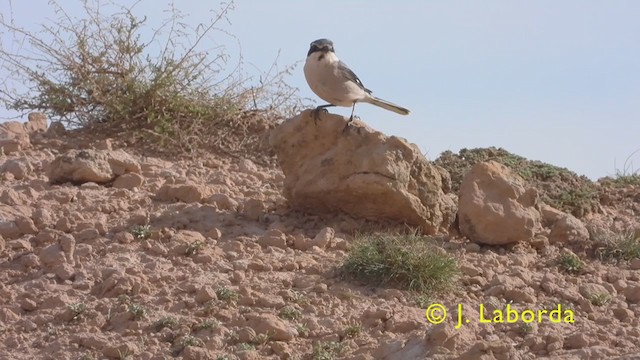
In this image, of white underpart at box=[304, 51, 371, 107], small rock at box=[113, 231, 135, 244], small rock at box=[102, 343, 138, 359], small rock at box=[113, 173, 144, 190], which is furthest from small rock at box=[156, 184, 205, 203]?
small rock at box=[102, 343, 138, 359]

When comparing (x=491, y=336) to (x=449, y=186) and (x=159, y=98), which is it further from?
(x=159, y=98)

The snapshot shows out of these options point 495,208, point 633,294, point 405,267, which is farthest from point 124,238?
point 633,294

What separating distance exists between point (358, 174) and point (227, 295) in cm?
178

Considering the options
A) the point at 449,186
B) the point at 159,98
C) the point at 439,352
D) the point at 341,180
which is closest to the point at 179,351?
the point at 439,352

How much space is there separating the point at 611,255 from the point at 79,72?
4.95 metres

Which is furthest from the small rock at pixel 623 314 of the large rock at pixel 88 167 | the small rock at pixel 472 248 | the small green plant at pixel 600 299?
the large rock at pixel 88 167

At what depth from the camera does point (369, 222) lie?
8586mm

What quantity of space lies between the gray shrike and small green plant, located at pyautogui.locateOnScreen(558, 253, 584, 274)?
2016 mm

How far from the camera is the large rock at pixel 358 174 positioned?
8438 mm

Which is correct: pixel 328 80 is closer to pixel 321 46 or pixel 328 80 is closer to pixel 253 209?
pixel 321 46

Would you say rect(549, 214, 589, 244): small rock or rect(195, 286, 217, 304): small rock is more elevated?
rect(549, 214, 589, 244): small rock

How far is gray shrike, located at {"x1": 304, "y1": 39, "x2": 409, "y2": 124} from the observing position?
8.97m

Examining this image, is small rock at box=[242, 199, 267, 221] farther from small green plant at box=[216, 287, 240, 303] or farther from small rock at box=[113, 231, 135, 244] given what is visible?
small green plant at box=[216, 287, 240, 303]

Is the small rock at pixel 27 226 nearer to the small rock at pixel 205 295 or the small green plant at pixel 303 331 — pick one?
the small rock at pixel 205 295
